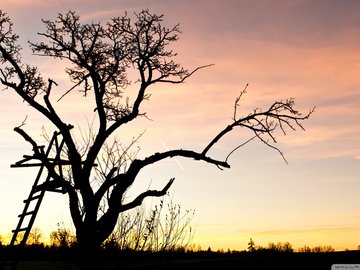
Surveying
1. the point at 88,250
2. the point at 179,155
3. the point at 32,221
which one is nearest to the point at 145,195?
the point at 179,155

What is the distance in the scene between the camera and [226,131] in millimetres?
17719

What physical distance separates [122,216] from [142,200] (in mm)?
871

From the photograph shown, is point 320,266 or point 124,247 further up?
point 124,247

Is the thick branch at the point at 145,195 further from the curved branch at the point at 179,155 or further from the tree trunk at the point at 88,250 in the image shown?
the tree trunk at the point at 88,250

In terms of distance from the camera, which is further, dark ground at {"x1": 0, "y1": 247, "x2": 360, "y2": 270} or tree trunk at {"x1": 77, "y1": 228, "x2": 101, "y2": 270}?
tree trunk at {"x1": 77, "y1": 228, "x2": 101, "y2": 270}

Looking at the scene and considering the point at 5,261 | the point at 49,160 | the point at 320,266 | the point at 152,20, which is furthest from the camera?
the point at 152,20

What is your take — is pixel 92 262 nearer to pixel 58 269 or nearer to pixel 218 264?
pixel 58 269

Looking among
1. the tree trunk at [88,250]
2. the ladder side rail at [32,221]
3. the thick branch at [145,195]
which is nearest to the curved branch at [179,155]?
the thick branch at [145,195]

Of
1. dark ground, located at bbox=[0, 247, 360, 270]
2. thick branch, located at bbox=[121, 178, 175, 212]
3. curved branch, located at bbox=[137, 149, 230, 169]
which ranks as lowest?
dark ground, located at bbox=[0, 247, 360, 270]

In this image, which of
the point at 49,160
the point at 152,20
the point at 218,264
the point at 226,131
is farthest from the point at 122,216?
the point at 152,20

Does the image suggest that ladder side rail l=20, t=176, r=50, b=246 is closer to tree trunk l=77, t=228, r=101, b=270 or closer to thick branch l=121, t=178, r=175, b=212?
tree trunk l=77, t=228, r=101, b=270

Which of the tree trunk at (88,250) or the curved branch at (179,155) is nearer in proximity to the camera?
Answer: the tree trunk at (88,250)

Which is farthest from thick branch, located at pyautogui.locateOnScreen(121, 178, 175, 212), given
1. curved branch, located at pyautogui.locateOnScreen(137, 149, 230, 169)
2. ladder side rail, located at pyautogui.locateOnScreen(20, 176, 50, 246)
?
ladder side rail, located at pyautogui.locateOnScreen(20, 176, 50, 246)

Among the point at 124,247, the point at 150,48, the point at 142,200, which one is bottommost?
the point at 124,247
